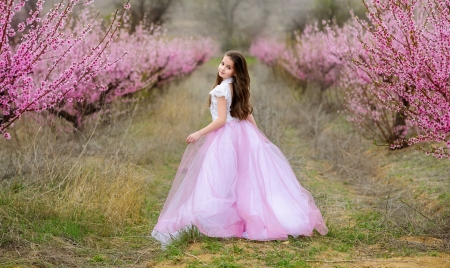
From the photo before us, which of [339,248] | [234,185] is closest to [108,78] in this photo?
[234,185]

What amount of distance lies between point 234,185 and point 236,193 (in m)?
0.07

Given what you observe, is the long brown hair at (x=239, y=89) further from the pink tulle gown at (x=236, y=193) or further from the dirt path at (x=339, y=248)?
the dirt path at (x=339, y=248)

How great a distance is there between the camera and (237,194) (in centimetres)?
437

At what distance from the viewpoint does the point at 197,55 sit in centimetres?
2006

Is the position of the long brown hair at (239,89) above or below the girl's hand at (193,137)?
above

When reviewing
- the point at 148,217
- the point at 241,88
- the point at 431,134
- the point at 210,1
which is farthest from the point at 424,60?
the point at 210,1

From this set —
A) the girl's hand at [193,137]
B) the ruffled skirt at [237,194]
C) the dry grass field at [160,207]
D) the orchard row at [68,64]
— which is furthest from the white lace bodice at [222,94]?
the dry grass field at [160,207]

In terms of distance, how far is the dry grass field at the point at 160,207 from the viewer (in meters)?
3.94

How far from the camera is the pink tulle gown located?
167 inches

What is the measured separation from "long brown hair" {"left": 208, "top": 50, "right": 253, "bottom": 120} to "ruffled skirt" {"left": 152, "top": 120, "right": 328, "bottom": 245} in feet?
0.30

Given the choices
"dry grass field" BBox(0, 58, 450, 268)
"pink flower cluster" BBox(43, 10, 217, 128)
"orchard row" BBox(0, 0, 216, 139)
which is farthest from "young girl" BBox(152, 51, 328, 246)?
"pink flower cluster" BBox(43, 10, 217, 128)

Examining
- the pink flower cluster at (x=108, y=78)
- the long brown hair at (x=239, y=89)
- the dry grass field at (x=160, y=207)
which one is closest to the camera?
the dry grass field at (x=160, y=207)

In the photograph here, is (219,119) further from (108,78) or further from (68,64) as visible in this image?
(108,78)

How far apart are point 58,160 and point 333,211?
2.78 meters
